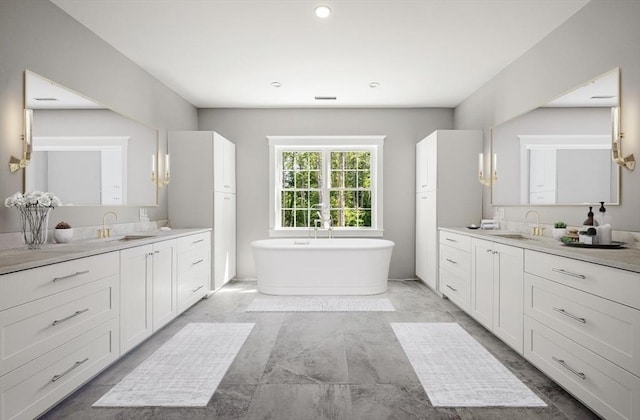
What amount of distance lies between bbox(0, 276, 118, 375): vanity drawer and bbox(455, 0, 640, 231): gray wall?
3404 mm

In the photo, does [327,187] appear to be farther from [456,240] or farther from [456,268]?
[456,268]

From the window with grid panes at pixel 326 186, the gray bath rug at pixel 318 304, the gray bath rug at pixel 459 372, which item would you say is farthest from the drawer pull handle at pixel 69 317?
the window with grid panes at pixel 326 186

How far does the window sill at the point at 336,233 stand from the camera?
17.4ft

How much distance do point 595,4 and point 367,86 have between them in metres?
2.30

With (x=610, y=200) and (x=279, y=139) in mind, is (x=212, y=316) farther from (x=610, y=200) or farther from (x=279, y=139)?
(x=610, y=200)

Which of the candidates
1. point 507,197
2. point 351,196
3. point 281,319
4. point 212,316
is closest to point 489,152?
point 507,197

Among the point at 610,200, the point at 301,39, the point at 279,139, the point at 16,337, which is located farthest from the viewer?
the point at 279,139

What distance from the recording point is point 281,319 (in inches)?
135

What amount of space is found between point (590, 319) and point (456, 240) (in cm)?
199

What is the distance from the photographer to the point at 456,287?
12.2ft

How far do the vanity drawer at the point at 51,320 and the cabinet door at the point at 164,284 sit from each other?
2.01ft

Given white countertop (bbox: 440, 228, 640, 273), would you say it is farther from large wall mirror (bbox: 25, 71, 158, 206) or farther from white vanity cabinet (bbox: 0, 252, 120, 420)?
large wall mirror (bbox: 25, 71, 158, 206)

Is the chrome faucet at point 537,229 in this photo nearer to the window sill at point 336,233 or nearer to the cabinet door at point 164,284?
the window sill at point 336,233

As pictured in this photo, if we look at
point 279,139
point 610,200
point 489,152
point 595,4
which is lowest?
point 610,200
